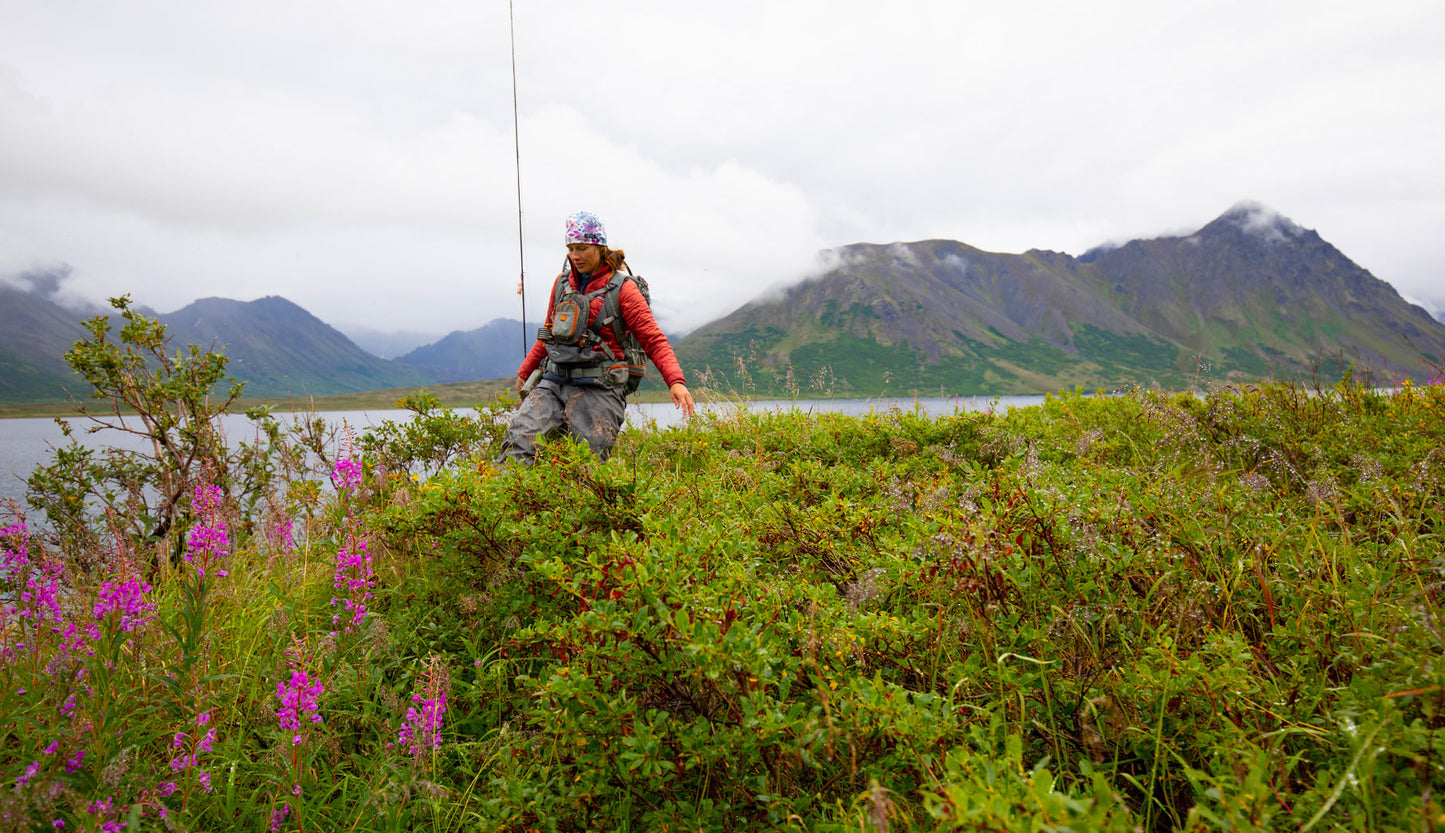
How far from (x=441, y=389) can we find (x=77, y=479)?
121 meters

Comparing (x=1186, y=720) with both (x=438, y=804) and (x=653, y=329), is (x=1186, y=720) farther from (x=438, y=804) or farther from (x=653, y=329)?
(x=653, y=329)

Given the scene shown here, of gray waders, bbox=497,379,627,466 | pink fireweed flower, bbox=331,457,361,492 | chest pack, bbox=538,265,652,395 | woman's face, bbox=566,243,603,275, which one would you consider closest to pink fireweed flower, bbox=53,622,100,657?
pink fireweed flower, bbox=331,457,361,492

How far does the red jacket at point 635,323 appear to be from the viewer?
634 cm

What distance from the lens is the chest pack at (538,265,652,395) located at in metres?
6.35

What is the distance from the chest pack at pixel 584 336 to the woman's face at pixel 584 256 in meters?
0.22

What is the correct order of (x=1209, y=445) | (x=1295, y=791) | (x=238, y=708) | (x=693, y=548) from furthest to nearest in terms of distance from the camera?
(x=1209, y=445)
(x=238, y=708)
(x=693, y=548)
(x=1295, y=791)

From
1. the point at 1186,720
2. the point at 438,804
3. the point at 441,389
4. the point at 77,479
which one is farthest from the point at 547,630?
the point at 441,389

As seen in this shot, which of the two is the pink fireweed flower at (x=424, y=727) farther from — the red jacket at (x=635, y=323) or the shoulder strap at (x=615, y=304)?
the shoulder strap at (x=615, y=304)

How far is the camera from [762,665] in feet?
6.30

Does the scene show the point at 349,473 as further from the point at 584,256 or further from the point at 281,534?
the point at 584,256

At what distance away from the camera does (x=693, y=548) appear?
2.54 meters

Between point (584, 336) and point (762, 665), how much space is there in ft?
16.5

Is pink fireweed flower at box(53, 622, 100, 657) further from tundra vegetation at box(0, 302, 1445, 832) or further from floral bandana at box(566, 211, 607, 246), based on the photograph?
floral bandana at box(566, 211, 607, 246)

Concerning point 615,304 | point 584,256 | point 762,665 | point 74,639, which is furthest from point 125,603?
point 584,256
